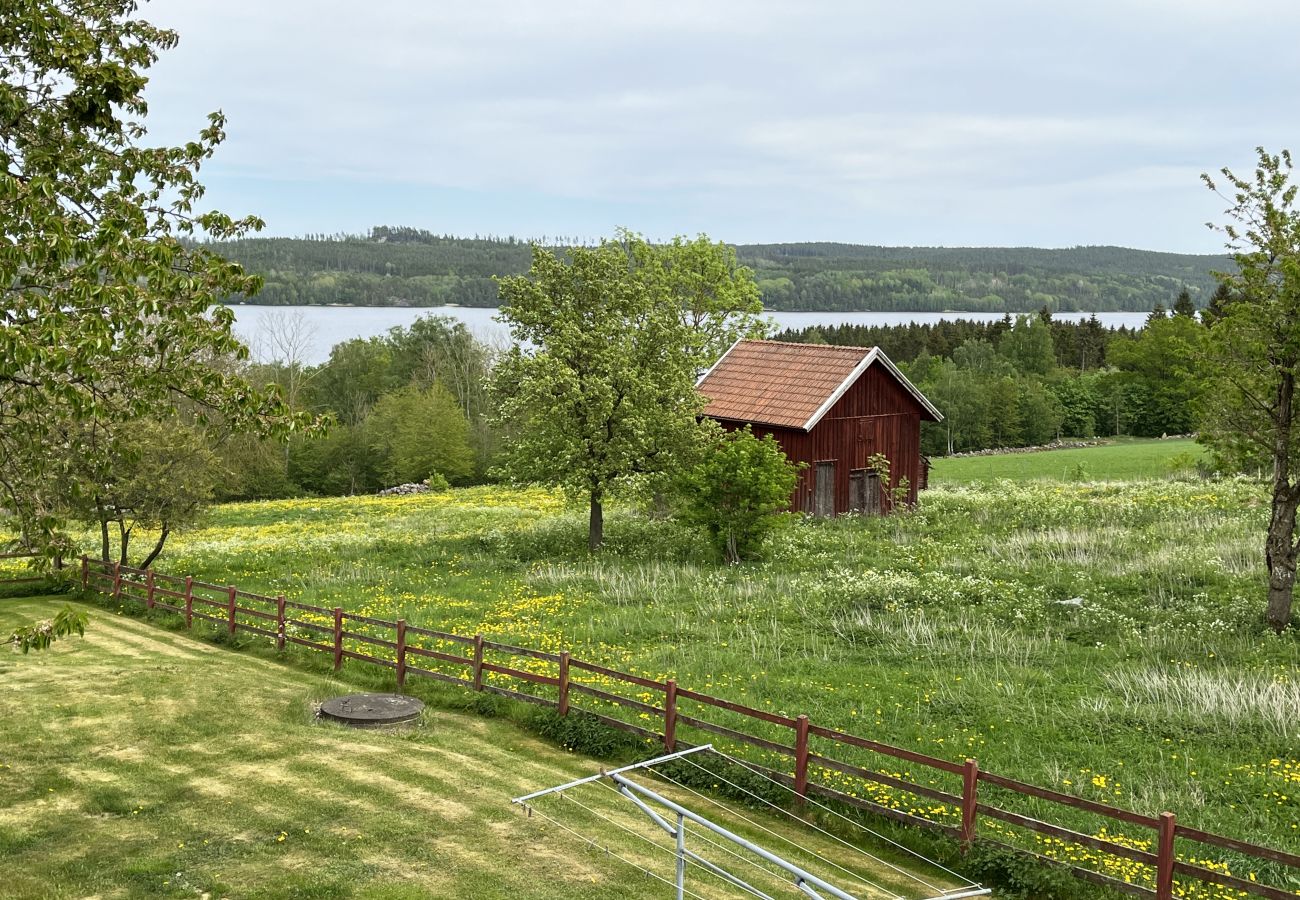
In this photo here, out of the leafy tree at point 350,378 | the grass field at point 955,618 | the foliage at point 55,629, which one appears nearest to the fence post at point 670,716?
the grass field at point 955,618

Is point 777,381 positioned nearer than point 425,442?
Yes

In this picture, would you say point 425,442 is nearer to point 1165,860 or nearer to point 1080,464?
point 1080,464

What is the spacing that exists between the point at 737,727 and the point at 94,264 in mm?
10698

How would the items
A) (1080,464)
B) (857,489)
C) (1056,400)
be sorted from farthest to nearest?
1. (1056,400)
2. (1080,464)
3. (857,489)

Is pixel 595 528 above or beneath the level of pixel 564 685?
above

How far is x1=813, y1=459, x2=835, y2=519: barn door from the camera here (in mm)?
39094

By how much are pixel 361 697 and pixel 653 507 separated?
25226 millimetres

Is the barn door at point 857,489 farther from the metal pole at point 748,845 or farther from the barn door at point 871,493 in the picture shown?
the metal pole at point 748,845

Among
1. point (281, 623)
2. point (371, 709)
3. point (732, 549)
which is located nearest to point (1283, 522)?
point (732, 549)

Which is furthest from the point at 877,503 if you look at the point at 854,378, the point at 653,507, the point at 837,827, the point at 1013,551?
the point at 837,827

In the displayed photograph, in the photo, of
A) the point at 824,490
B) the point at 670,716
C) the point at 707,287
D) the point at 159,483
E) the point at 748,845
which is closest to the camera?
the point at 748,845

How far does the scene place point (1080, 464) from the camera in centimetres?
6303

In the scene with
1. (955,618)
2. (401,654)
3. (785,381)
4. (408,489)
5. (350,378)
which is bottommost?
(408,489)

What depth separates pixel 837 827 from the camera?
13.4m
